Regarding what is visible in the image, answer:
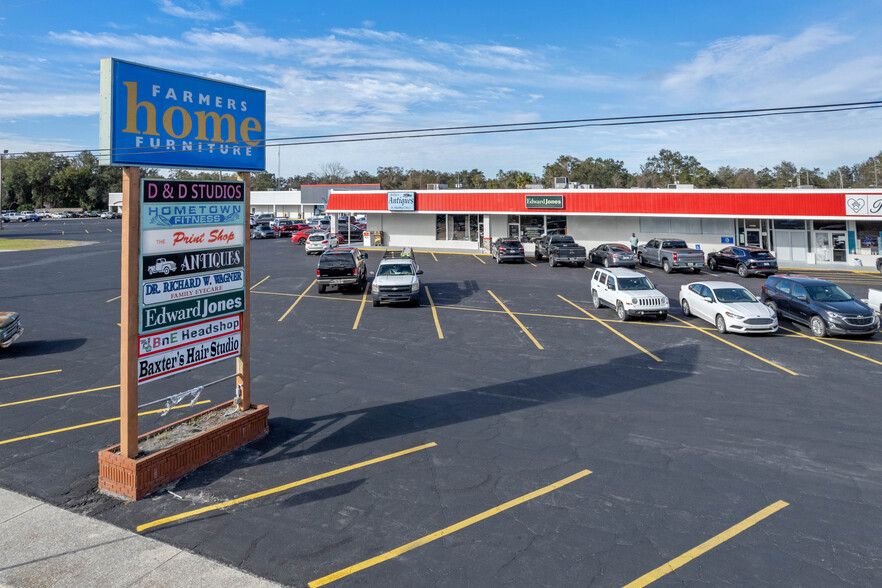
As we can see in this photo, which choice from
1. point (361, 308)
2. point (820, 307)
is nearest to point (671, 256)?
point (820, 307)

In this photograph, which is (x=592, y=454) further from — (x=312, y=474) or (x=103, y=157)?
(x=103, y=157)

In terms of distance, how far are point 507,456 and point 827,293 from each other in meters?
14.9

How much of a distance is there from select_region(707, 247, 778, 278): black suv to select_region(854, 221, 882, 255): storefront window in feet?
24.6

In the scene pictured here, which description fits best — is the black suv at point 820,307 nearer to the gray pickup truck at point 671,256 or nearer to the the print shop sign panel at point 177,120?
the gray pickup truck at point 671,256

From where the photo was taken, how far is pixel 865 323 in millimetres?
16484

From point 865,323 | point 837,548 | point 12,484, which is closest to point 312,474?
point 12,484

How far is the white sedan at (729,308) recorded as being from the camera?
56.1 feet

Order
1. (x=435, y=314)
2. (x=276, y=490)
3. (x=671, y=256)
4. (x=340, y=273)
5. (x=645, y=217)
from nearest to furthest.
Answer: (x=276, y=490) < (x=435, y=314) < (x=340, y=273) < (x=671, y=256) < (x=645, y=217)

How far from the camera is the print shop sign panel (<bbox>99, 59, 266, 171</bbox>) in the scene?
7688 millimetres

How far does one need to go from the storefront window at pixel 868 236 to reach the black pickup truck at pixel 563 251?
16659 millimetres

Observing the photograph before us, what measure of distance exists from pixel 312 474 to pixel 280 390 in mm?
4374

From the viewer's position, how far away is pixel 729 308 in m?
17.6

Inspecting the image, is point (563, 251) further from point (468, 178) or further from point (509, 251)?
point (468, 178)

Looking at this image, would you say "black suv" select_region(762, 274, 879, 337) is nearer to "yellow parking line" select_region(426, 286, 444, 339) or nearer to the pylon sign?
"yellow parking line" select_region(426, 286, 444, 339)
